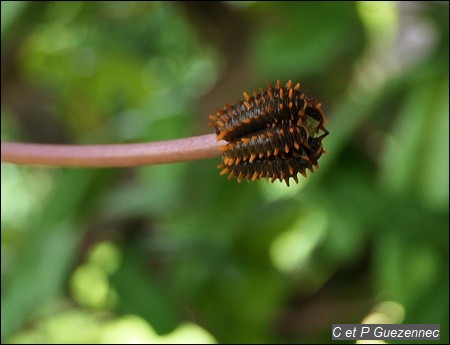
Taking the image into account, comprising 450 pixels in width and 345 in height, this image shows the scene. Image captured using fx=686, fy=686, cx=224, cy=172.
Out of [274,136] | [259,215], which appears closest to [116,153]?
[274,136]

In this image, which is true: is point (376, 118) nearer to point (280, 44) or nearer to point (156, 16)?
point (280, 44)

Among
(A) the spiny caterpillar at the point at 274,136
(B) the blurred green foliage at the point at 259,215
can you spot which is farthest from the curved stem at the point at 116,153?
(B) the blurred green foliage at the point at 259,215

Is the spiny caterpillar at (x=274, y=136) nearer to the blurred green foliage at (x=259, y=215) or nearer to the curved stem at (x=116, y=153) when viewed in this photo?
the curved stem at (x=116, y=153)

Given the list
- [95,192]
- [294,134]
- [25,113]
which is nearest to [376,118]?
[95,192]

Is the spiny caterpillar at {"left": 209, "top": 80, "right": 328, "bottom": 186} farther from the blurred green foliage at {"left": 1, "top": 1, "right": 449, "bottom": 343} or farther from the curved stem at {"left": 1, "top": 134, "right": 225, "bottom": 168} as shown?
the blurred green foliage at {"left": 1, "top": 1, "right": 449, "bottom": 343}

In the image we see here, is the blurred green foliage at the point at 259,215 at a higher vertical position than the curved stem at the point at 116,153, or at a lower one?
higher

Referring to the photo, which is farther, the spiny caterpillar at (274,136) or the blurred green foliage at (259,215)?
the blurred green foliage at (259,215)

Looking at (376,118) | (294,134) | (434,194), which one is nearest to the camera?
(294,134)
